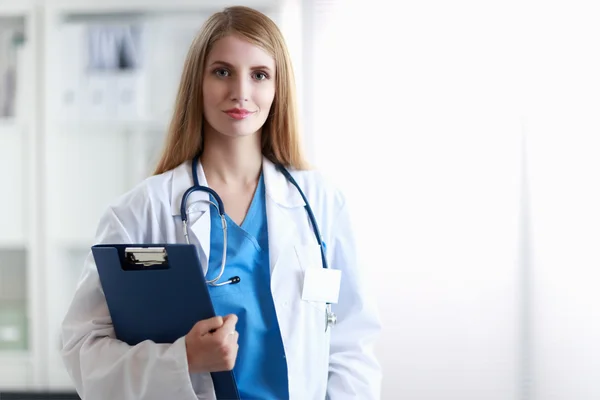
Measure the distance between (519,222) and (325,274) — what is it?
1.08m

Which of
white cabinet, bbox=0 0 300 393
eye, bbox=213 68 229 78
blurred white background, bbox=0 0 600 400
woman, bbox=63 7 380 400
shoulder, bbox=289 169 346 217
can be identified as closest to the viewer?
woman, bbox=63 7 380 400

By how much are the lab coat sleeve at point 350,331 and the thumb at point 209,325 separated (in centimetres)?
34

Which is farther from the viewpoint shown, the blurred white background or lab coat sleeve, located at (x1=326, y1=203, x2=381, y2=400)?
the blurred white background

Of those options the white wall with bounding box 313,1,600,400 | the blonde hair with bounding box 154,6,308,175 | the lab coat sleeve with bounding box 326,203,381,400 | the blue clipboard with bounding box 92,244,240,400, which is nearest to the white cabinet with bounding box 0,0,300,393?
the white wall with bounding box 313,1,600,400

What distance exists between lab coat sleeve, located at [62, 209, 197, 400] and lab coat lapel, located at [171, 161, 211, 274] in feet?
0.36

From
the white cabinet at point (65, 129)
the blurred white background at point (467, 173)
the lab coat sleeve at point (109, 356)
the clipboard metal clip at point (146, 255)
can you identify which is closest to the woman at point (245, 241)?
the lab coat sleeve at point (109, 356)

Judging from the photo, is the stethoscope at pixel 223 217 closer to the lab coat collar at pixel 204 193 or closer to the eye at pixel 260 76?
the lab coat collar at pixel 204 193

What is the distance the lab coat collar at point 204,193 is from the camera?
4.03 ft

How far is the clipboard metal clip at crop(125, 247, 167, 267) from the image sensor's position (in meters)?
1.05

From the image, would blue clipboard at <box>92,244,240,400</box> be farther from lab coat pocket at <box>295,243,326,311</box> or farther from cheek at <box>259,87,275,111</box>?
cheek at <box>259,87,275,111</box>

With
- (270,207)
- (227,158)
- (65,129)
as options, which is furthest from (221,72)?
(65,129)

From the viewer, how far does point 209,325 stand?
105cm

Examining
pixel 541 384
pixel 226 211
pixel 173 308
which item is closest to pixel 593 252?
pixel 541 384

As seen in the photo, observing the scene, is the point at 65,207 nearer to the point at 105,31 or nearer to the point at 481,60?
the point at 105,31
